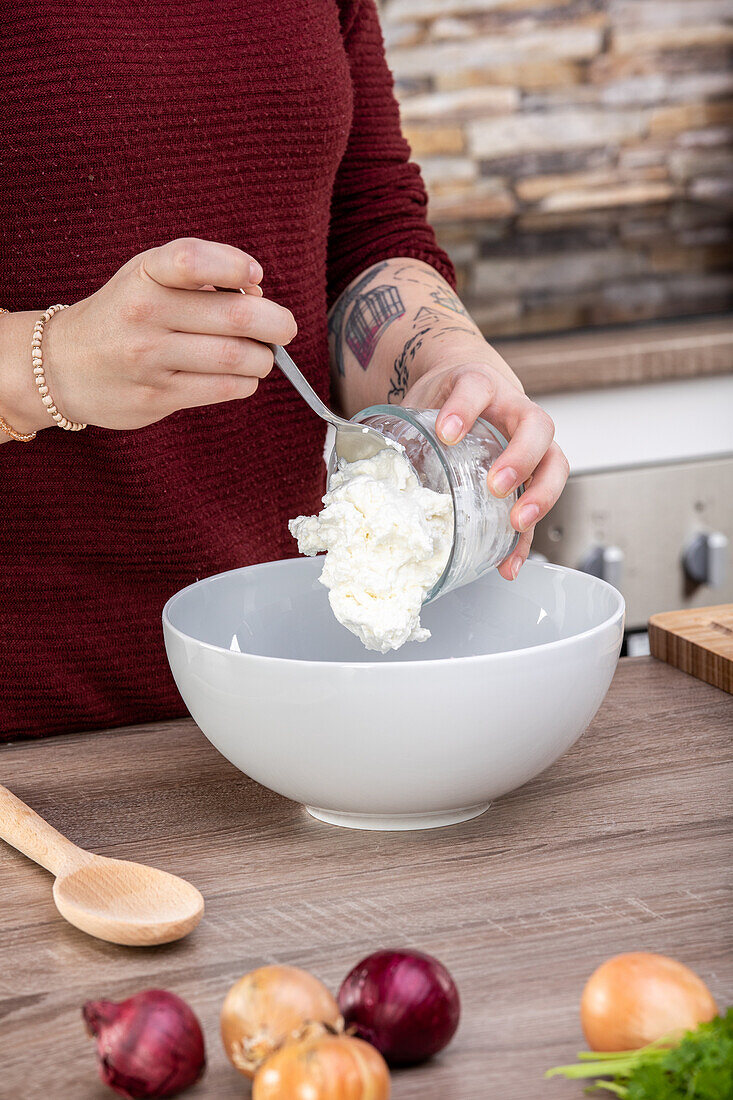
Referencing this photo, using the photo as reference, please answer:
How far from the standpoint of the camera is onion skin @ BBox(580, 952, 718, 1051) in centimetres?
47

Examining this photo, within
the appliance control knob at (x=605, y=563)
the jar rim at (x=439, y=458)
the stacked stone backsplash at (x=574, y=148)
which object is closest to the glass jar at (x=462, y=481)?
the jar rim at (x=439, y=458)

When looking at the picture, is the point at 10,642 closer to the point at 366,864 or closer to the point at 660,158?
the point at 366,864

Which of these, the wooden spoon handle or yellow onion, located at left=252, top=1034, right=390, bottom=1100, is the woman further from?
yellow onion, located at left=252, top=1034, right=390, bottom=1100

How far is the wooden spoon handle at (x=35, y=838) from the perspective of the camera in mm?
667

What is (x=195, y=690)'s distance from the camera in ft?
2.38

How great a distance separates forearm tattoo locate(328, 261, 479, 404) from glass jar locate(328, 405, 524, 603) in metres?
0.23

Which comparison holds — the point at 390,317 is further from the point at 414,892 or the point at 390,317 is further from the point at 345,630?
the point at 414,892

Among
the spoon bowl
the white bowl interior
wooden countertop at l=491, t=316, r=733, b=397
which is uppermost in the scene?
wooden countertop at l=491, t=316, r=733, b=397

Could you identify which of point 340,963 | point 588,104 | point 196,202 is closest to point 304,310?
point 196,202

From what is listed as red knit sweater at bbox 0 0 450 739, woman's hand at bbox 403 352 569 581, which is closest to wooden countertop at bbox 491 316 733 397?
red knit sweater at bbox 0 0 450 739

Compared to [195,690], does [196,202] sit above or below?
above

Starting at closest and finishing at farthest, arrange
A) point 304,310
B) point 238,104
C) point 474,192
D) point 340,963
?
1. point 340,963
2. point 238,104
3. point 304,310
4. point 474,192

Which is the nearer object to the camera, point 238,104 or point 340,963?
point 340,963

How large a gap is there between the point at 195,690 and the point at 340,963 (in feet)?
0.66
